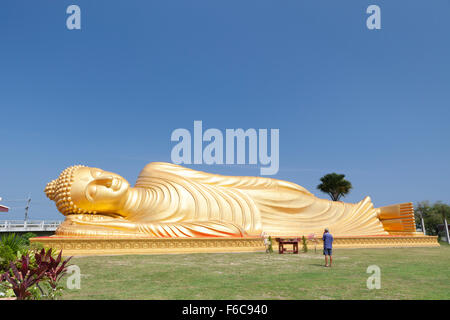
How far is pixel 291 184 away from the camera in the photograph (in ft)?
44.6

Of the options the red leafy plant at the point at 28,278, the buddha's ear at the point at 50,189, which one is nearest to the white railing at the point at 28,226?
the buddha's ear at the point at 50,189

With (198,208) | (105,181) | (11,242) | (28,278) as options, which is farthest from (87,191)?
(28,278)

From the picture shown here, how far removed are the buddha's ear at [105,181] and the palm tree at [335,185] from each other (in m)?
25.7

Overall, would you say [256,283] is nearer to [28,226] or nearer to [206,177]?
[206,177]

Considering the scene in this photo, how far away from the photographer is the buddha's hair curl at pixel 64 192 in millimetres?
10664

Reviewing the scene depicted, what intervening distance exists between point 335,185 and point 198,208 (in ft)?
77.0

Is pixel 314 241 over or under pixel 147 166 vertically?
under

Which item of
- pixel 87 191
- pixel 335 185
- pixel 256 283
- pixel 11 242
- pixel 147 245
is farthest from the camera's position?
pixel 335 185

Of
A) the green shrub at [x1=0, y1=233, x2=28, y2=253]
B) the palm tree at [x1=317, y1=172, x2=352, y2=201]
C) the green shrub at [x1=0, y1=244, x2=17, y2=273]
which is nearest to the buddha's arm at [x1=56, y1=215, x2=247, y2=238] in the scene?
the green shrub at [x1=0, y1=233, x2=28, y2=253]

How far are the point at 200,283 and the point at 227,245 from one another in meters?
5.77

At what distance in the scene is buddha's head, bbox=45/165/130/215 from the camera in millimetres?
10641

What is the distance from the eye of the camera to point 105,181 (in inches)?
428
